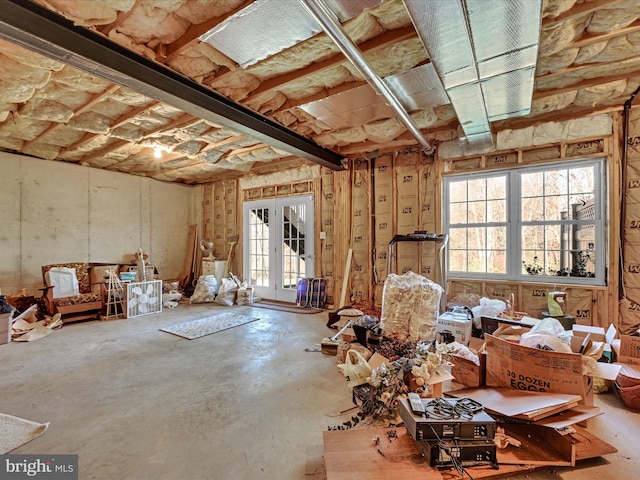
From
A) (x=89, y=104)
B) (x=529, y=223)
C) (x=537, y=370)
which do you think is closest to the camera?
(x=537, y=370)

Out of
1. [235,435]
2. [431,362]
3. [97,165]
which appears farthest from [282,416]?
[97,165]

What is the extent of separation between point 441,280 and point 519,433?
241 centimetres

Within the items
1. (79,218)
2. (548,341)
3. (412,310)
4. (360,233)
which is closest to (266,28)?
(412,310)

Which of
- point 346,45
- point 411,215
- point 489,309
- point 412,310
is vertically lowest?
point 489,309

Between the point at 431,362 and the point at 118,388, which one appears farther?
the point at 118,388

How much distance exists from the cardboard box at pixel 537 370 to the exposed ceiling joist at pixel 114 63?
→ 11.2 ft

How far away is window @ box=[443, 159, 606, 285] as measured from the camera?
364 cm

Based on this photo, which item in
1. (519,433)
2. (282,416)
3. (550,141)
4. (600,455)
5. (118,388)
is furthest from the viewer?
(550,141)

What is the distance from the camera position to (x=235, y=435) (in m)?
1.95

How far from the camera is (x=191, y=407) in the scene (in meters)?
2.27

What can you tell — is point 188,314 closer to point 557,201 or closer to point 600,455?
point 600,455

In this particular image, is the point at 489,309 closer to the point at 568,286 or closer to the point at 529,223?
the point at 568,286

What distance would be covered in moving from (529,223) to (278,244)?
446 cm
